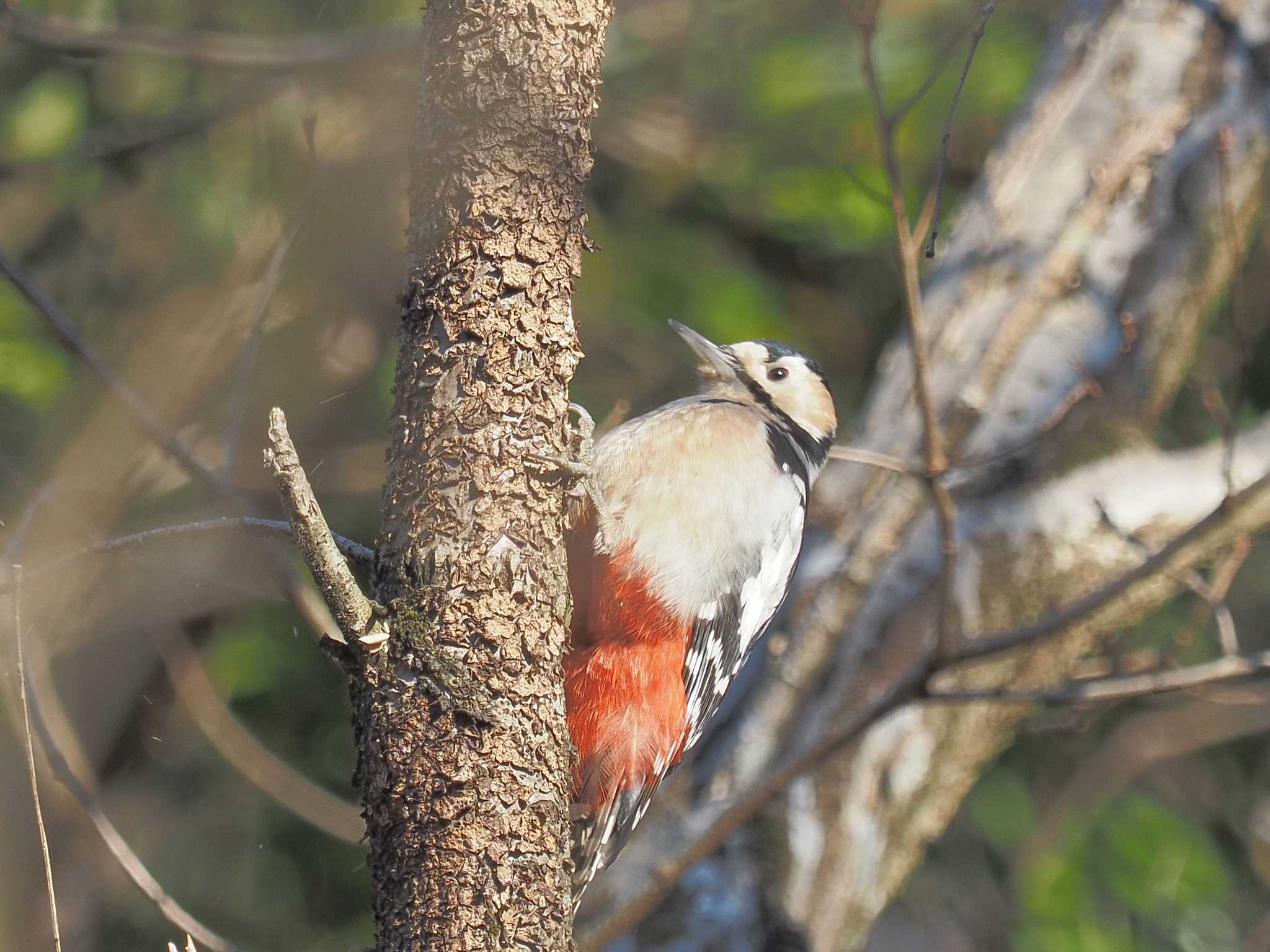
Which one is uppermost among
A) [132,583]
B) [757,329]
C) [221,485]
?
[757,329]

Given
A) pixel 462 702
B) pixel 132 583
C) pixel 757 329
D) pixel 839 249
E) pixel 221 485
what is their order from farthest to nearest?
1. pixel 839 249
2. pixel 757 329
3. pixel 132 583
4. pixel 221 485
5. pixel 462 702

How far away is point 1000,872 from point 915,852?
1620mm

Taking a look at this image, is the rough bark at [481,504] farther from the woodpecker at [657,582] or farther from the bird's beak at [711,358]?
the bird's beak at [711,358]

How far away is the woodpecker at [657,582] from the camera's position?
296 cm

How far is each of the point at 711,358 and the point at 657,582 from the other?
102 centimetres

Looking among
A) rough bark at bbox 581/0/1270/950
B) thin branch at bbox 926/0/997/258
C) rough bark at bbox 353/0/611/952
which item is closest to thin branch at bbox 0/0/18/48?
rough bark at bbox 353/0/611/952

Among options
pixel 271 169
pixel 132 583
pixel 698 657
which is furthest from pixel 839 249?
pixel 132 583

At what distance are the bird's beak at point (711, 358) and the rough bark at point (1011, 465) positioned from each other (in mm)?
988

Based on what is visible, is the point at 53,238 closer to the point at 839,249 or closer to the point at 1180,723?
the point at 839,249

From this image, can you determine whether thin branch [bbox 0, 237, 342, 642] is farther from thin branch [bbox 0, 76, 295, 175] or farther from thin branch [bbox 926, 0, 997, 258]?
thin branch [bbox 926, 0, 997, 258]

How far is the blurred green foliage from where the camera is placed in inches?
184

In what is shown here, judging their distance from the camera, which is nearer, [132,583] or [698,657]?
[698,657]

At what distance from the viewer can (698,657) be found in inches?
128

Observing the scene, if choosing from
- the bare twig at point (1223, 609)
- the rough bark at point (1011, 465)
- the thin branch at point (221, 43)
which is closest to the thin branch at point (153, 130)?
the thin branch at point (221, 43)
